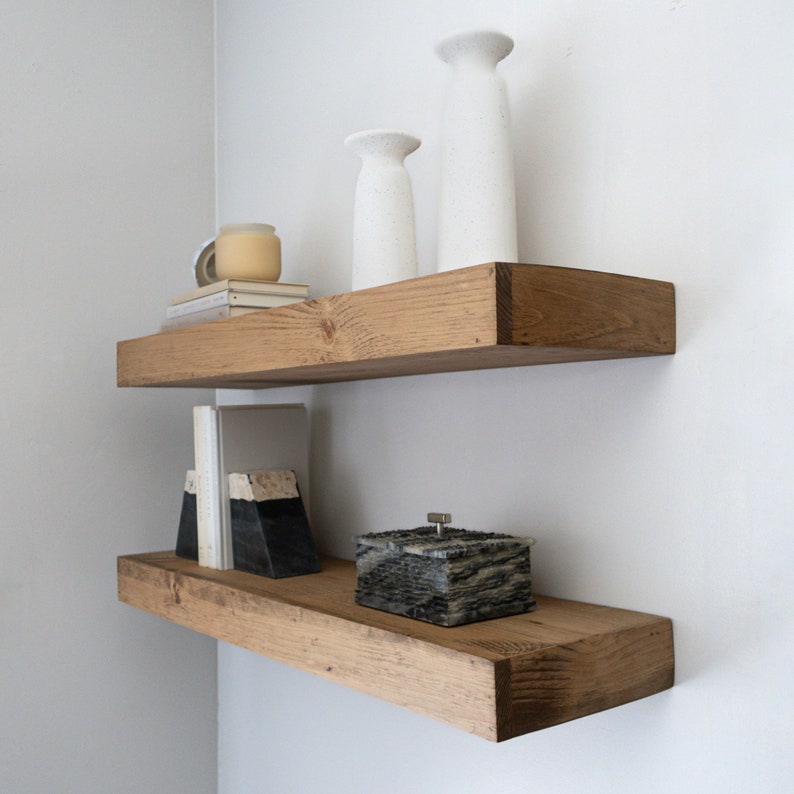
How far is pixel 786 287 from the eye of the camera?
0.70m

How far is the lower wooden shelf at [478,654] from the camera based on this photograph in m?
0.66

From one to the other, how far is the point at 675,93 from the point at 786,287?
0.73ft

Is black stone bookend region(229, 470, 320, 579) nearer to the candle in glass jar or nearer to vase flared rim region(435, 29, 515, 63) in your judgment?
the candle in glass jar

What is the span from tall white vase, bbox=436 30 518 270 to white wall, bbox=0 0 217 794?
0.84 m

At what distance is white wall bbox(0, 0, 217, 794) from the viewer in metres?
1.33

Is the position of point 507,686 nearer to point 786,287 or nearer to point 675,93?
point 786,287

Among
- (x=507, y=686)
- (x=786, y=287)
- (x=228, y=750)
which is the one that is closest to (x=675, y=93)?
(x=786, y=287)

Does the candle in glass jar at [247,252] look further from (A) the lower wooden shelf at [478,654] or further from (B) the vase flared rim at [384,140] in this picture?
(A) the lower wooden shelf at [478,654]

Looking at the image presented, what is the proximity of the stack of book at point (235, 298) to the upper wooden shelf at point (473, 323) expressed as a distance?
4.6 inches

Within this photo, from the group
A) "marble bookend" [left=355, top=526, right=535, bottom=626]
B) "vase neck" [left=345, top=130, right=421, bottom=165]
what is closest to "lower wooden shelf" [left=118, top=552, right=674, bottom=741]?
"marble bookend" [left=355, top=526, right=535, bottom=626]

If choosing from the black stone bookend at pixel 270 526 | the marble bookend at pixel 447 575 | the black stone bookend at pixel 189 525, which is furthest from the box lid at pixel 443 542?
the black stone bookend at pixel 189 525

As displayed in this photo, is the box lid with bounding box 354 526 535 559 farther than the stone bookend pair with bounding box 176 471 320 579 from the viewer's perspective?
No

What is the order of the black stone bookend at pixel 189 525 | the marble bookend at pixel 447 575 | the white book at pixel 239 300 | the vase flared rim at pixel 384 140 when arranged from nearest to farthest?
the marble bookend at pixel 447 575
the vase flared rim at pixel 384 140
the white book at pixel 239 300
the black stone bookend at pixel 189 525

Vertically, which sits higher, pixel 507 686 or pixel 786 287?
pixel 786 287
